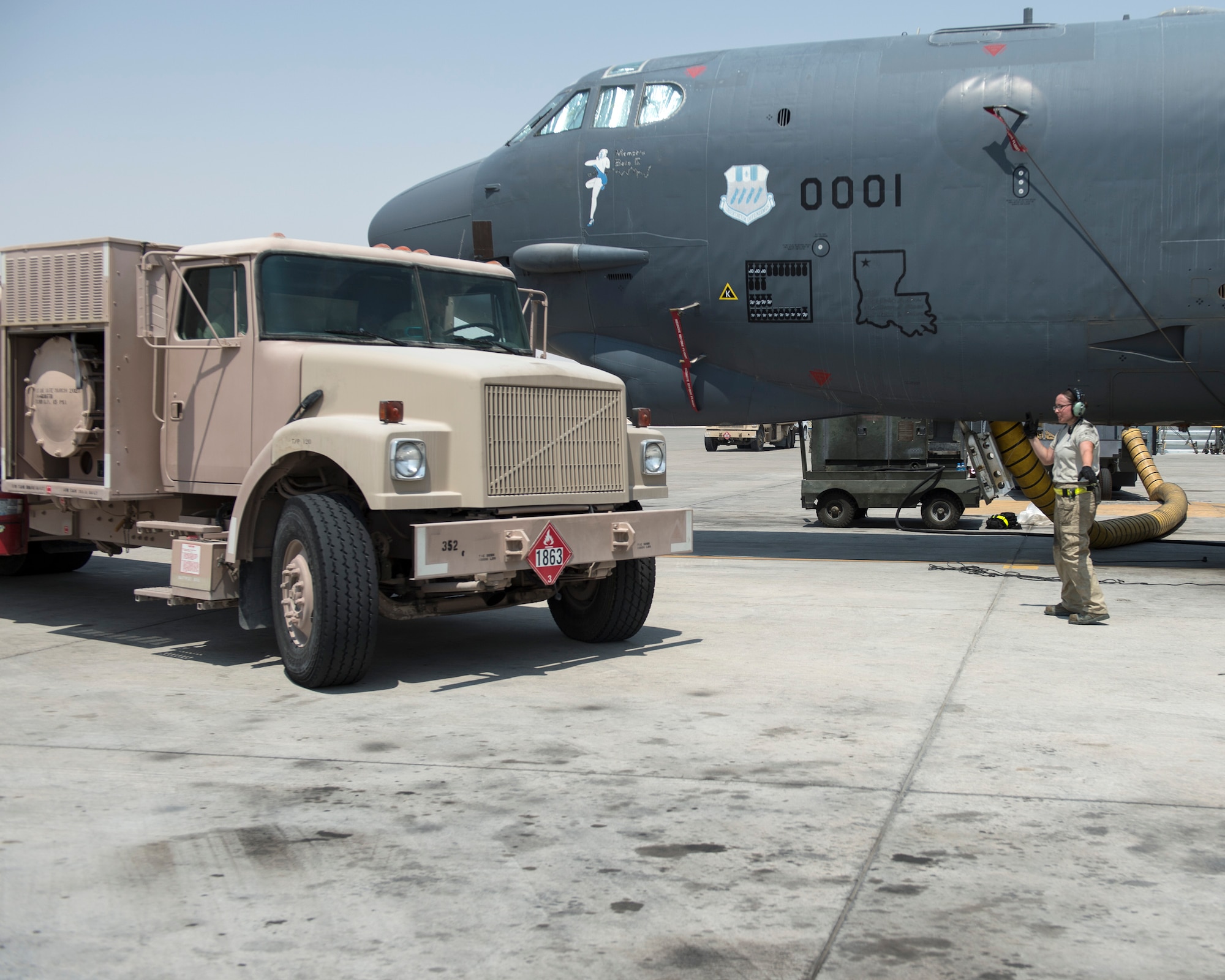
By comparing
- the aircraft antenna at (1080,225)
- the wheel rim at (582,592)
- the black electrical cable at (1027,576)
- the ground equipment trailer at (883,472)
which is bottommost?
the black electrical cable at (1027,576)

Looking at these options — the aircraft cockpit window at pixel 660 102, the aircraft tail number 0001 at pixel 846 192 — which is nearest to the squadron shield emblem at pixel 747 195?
the aircraft tail number 0001 at pixel 846 192

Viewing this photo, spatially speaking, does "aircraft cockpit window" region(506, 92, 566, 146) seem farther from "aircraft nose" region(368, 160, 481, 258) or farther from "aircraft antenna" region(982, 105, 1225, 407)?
"aircraft antenna" region(982, 105, 1225, 407)

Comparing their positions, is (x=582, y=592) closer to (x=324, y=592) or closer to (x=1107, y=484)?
(x=324, y=592)

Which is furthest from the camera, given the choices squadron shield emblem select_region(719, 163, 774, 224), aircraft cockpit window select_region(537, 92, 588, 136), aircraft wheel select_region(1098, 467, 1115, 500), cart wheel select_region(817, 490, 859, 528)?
aircraft wheel select_region(1098, 467, 1115, 500)

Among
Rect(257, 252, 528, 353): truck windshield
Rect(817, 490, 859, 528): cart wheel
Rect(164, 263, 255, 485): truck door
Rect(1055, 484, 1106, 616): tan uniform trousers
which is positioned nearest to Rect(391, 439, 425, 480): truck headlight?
Rect(257, 252, 528, 353): truck windshield

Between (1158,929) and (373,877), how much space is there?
262 cm

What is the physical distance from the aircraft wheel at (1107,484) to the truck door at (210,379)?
66.2 feet

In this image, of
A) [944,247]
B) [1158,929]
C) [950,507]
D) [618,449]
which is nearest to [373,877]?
[1158,929]

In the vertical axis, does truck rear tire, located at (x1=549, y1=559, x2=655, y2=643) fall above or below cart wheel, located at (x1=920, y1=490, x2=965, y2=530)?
below

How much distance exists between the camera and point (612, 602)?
8.47 m

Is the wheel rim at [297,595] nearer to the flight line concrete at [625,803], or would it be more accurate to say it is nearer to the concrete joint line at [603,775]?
the flight line concrete at [625,803]

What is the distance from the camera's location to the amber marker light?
697cm

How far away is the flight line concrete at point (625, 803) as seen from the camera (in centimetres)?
377

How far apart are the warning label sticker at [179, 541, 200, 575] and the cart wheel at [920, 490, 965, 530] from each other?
41.9 ft
